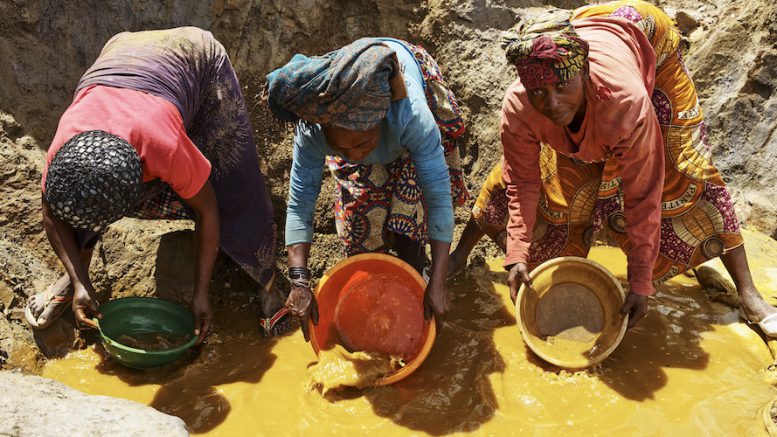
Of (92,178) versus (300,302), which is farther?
(300,302)

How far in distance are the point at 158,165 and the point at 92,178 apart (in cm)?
27

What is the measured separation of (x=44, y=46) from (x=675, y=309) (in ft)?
12.0

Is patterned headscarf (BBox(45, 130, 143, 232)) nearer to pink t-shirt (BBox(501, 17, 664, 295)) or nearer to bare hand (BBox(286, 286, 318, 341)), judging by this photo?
bare hand (BBox(286, 286, 318, 341))

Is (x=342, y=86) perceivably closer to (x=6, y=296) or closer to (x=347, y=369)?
(x=347, y=369)

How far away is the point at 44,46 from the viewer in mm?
3449

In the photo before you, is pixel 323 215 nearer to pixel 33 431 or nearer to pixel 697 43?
pixel 33 431

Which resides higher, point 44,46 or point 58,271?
point 44,46

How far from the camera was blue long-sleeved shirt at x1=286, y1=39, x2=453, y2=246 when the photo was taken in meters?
2.35

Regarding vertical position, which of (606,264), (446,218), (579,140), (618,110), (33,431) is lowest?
(606,264)

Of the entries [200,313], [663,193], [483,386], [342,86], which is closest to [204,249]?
[200,313]

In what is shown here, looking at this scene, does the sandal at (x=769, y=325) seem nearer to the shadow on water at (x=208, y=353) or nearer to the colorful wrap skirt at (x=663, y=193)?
the colorful wrap skirt at (x=663, y=193)

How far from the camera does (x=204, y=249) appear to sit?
9.16 feet

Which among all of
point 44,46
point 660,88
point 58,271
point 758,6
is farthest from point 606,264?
point 44,46

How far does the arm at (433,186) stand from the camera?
2357 millimetres
